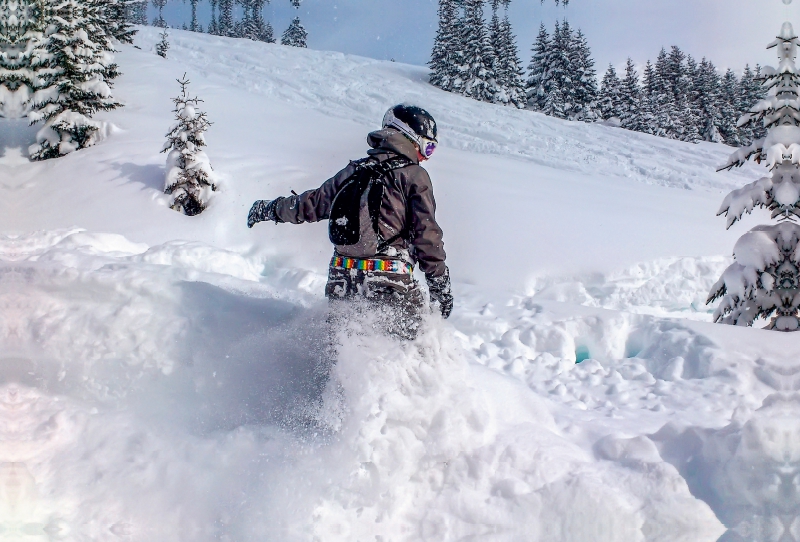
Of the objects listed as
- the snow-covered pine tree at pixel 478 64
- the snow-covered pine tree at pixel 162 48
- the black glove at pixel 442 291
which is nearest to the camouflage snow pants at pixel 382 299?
the black glove at pixel 442 291

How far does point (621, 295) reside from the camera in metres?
8.77

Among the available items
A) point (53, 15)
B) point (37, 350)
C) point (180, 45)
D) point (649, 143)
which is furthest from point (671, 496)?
point (180, 45)

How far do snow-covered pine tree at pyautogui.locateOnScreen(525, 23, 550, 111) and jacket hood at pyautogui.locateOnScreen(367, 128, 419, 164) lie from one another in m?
38.6

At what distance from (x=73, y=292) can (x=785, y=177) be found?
27.7ft

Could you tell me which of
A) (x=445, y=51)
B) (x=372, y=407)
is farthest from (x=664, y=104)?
(x=372, y=407)

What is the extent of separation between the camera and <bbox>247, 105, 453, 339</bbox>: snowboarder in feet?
12.0

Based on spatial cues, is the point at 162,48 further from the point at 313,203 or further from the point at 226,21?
the point at 313,203

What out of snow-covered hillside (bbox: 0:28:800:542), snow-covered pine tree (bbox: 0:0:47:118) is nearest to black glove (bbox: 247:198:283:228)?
snow-covered hillside (bbox: 0:28:800:542)

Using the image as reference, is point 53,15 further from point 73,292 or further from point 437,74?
point 437,74

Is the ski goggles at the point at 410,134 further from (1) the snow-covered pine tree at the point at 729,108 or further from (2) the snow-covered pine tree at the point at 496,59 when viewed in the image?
(1) the snow-covered pine tree at the point at 729,108

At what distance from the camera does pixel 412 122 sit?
376 cm

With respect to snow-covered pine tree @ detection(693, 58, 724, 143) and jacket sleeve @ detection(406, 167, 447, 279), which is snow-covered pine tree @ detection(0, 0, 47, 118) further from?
snow-covered pine tree @ detection(693, 58, 724, 143)

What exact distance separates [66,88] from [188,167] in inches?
245

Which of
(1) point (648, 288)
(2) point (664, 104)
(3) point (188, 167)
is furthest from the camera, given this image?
(2) point (664, 104)
